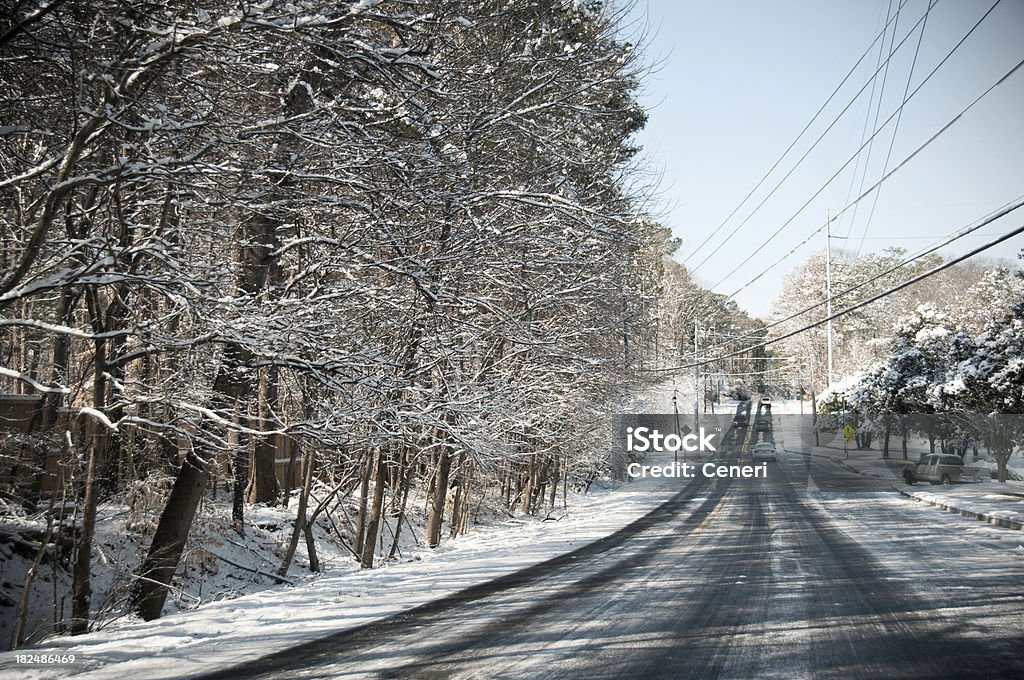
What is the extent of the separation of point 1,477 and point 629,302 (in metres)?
16.2

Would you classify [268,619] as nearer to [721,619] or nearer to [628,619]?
[628,619]

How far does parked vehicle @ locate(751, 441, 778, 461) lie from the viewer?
49.1 meters

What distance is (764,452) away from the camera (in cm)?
5003

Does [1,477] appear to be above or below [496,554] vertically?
above

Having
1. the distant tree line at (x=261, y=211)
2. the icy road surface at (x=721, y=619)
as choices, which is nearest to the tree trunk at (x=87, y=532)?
the distant tree line at (x=261, y=211)

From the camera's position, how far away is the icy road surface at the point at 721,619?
6.00 metres

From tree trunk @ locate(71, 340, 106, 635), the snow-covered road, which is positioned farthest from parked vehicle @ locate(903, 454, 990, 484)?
tree trunk @ locate(71, 340, 106, 635)

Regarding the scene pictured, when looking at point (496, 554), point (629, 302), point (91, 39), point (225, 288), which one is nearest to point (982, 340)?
point (629, 302)

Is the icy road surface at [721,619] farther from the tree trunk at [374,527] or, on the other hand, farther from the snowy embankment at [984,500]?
the tree trunk at [374,527]

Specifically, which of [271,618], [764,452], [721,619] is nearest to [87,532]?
[271,618]

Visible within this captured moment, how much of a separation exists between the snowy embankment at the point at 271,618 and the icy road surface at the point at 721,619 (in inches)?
16.2

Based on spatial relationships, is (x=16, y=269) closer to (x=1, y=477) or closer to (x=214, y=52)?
(x=214, y=52)

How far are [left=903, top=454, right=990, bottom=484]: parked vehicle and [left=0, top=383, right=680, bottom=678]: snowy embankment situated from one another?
21.0m

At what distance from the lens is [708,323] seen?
2840 inches
